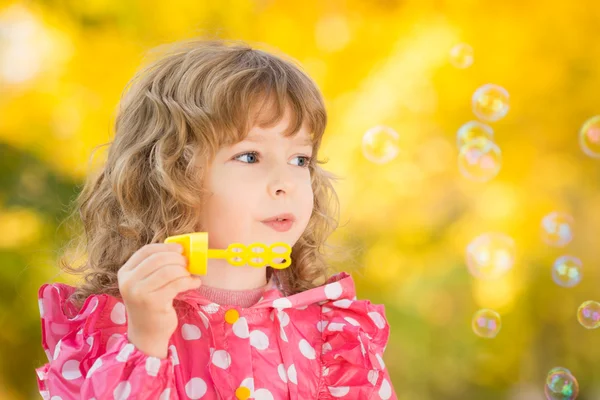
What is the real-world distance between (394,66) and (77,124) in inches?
58.0

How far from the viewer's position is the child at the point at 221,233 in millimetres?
1258

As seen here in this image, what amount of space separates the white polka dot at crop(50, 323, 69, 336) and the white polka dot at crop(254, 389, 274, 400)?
12.7 inches

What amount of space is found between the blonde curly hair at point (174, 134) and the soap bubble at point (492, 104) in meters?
1.16

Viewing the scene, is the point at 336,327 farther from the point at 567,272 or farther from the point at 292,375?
the point at 567,272

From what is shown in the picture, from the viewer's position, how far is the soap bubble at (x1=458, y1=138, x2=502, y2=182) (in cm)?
248

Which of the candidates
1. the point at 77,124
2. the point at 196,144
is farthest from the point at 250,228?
the point at 77,124

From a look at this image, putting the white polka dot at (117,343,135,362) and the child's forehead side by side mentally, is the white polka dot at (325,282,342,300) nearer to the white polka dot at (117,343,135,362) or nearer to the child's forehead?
the child's forehead

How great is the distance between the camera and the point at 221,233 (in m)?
1.28

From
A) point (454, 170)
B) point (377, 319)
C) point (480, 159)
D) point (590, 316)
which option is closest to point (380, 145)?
point (480, 159)

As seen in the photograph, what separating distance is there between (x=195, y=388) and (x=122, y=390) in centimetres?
17

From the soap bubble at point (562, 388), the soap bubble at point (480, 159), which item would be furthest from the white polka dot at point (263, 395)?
the soap bubble at point (480, 159)

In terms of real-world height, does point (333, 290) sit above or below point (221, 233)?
below

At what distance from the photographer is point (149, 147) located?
1.38 metres

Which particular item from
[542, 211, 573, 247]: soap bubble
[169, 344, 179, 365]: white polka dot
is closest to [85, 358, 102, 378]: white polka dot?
[169, 344, 179, 365]: white polka dot
